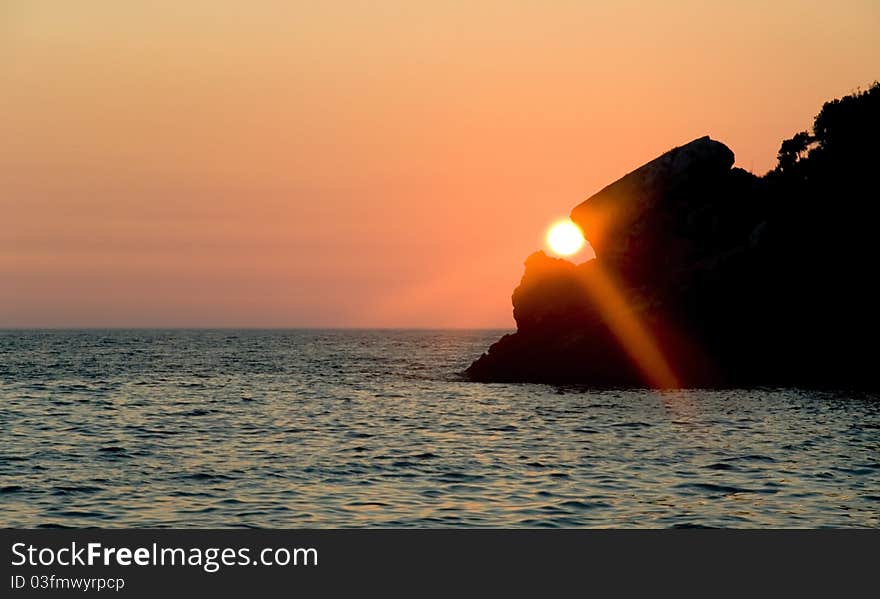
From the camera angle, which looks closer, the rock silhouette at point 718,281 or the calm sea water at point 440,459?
the calm sea water at point 440,459

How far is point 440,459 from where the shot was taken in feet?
90.2

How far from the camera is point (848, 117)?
68.8 m

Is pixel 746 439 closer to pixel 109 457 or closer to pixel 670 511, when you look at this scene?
pixel 670 511

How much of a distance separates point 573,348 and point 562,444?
1296 inches

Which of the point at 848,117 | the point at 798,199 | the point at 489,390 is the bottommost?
the point at 489,390

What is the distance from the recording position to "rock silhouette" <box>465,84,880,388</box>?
59.8 meters

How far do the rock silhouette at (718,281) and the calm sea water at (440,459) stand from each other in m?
9.02

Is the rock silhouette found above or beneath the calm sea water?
above

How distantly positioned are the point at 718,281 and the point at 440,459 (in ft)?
121

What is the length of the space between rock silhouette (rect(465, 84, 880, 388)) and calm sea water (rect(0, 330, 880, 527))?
9015mm

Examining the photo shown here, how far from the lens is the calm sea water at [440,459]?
19.6 meters

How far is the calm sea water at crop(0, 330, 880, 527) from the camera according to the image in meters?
19.6

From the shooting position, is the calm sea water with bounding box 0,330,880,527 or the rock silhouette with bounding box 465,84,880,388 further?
the rock silhouette with bounding box 465,84,880,388
